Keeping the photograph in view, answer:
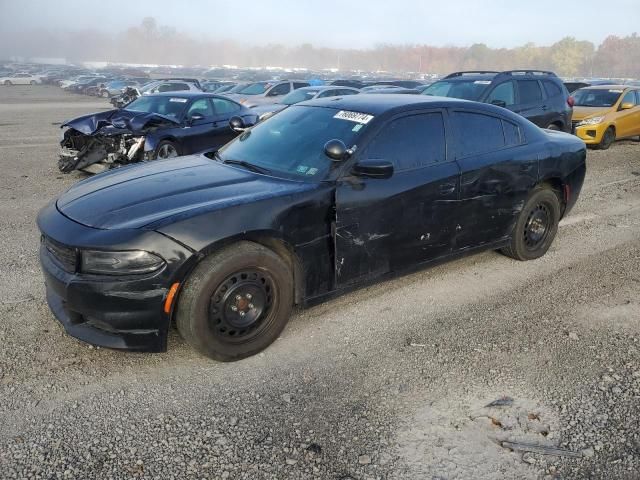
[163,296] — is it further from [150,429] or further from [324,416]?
[324,416]

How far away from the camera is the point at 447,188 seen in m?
4.24

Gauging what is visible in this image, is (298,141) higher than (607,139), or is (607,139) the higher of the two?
(298,141)

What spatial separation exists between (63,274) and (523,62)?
390 feet

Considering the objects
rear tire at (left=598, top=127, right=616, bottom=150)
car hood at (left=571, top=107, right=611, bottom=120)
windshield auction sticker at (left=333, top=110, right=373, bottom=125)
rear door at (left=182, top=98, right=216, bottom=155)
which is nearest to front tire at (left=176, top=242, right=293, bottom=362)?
windshield auction sticker at (left=333, top=110, right=373, bottom=125)

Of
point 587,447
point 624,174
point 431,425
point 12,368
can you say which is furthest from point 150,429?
point 624,174

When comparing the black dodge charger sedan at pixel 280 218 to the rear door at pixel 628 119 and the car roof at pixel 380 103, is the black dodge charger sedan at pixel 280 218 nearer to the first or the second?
the car roof at pixel 380 103

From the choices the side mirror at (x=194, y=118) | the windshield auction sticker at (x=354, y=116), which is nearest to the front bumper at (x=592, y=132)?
the side mirror at (x=194, y=118)

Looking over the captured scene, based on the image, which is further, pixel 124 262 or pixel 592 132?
pixel 592 132

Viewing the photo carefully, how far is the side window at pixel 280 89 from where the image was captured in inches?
737

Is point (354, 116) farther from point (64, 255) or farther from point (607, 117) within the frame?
point (607, 117)

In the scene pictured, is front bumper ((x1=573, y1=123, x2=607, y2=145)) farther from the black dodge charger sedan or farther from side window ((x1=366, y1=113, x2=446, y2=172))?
side window ((x1=366, y1=113, x2=446, y2=172))

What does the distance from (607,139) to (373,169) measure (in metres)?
11.0

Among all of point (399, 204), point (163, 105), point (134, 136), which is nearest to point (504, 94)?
point (163, 105)

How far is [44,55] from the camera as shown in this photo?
14738 centimetres
